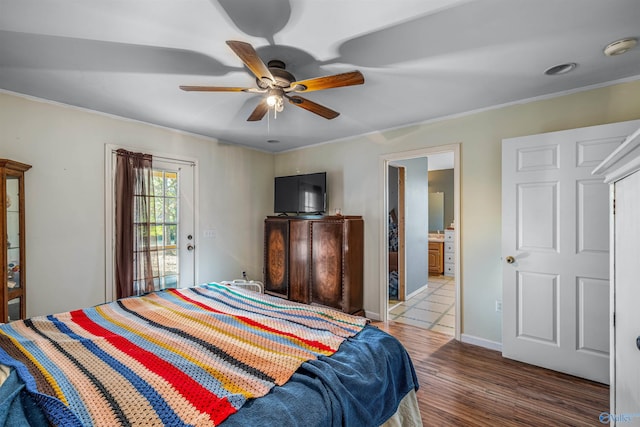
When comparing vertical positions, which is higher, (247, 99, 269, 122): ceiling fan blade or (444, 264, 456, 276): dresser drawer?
(247, 99, 269, 122): ceiling fan blade

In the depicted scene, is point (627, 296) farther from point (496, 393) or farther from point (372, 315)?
point (372, 315)

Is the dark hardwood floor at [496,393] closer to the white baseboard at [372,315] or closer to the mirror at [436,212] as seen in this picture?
the white baseboard at [372,315]

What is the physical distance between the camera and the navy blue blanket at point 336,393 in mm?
967

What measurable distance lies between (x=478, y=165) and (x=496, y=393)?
6.74ft

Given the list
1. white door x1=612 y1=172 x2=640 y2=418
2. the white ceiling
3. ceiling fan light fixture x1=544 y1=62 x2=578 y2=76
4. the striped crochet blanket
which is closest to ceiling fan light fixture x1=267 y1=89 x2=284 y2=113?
the white ceiling

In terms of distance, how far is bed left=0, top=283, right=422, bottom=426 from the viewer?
3.20 feet

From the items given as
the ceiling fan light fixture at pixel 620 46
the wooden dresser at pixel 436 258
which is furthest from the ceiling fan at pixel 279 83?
the wooden dresser at pixel 436 258

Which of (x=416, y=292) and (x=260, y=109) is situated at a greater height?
(x=260, y=109)

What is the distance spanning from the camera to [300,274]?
399 cm

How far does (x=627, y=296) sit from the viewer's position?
3.89 feet

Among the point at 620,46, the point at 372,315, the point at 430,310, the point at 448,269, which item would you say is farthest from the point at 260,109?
the point at 448,269

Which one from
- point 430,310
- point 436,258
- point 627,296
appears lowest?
point 430,310

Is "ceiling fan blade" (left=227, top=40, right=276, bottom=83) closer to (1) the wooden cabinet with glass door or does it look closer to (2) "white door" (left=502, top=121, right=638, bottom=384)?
(1) the wooden cabinet with glass door

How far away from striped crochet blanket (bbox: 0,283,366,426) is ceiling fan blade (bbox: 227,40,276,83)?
1.46m
